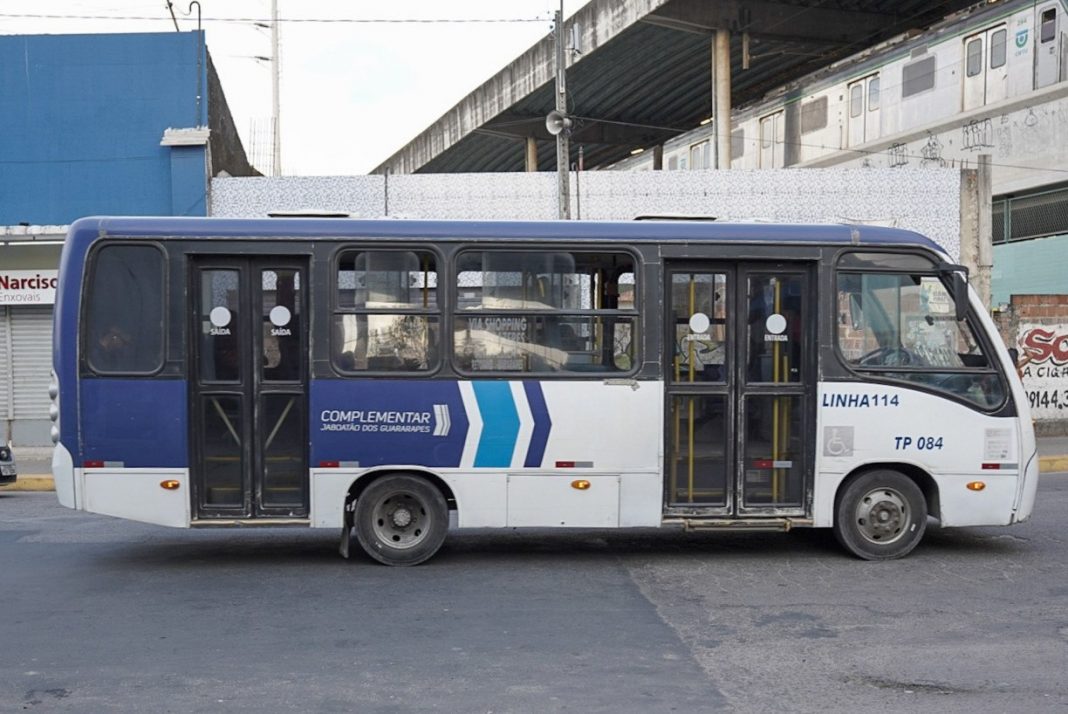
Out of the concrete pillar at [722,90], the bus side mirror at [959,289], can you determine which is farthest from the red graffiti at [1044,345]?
the bus side mirror at [959,289]

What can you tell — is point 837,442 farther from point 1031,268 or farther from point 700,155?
point 700,155

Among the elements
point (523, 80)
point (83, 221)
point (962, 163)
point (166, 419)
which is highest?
point (523, 80)

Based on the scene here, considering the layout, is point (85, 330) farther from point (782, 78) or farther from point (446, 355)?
point (782, 78)

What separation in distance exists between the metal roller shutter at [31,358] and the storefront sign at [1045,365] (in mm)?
17375

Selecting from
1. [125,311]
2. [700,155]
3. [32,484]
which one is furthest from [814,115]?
[125,311]

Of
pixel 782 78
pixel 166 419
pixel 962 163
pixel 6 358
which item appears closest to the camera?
pixel 166 419

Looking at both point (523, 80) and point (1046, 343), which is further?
point (523, 80)

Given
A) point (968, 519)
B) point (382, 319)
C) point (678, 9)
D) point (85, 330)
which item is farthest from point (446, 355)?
point (678, 9)

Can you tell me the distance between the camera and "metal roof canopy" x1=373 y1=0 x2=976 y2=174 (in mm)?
25781

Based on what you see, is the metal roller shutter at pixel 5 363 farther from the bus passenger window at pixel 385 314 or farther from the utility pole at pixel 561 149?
the bus passenger window at pixel 385 314

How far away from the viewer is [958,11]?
26.8 m

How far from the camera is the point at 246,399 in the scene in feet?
27.6

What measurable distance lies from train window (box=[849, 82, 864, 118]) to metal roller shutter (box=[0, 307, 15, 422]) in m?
21.6

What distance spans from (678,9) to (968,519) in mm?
18462
